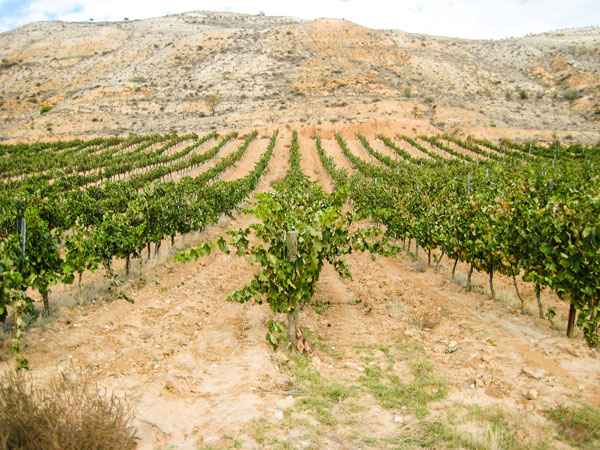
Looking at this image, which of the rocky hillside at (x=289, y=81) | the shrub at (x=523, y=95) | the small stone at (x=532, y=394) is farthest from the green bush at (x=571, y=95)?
the small stone at (x=532, y=394)

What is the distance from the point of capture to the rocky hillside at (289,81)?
52875 mm

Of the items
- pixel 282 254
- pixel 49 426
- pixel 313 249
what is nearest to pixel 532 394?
pixel 313 249

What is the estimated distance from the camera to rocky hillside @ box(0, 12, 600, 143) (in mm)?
Answer: 52875

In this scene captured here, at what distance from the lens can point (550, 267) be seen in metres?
6.89

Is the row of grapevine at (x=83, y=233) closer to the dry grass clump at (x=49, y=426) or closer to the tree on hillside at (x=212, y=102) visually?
the dry grass clump at (x=49, y=426)

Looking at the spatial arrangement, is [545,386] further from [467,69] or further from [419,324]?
[467,69]

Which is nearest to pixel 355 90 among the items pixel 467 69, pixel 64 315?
pixel 467 69

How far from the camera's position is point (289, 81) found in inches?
2574

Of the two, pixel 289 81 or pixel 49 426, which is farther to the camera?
pixel 289 81

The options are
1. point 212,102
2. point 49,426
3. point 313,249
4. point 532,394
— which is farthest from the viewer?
point 212,102

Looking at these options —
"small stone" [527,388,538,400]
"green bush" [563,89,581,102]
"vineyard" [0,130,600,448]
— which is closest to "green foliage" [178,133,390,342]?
"vineyard" [0,130,600,448]

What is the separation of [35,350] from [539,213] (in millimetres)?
8927

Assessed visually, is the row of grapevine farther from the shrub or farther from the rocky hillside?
the shrub

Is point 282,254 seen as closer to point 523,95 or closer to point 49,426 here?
point 49,426
